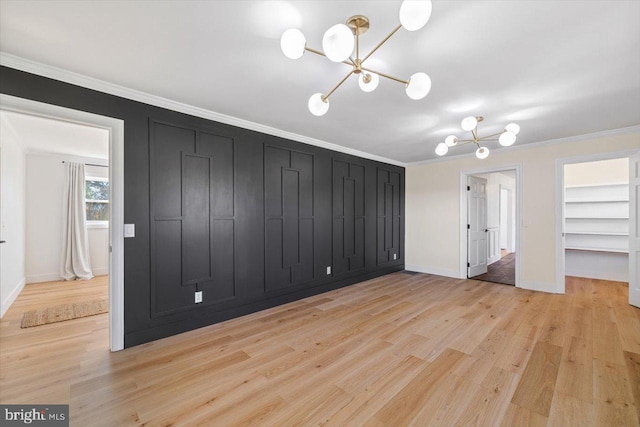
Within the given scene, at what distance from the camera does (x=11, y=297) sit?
3863mm

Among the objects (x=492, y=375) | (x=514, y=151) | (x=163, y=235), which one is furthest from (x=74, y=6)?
(x=514, y=151)

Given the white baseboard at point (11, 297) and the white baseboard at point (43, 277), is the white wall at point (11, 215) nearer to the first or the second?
the white baseboard at point (11, 297)

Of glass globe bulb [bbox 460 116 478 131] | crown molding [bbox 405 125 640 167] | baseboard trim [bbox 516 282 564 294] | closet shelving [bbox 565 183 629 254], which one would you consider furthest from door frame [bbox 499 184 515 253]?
glass globe bulb [bbox 460 116 478 131]

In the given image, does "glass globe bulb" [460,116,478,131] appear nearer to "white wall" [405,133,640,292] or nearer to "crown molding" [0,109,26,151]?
"white wall" [405,133,640,292]

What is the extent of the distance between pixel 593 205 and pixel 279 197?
628 cm

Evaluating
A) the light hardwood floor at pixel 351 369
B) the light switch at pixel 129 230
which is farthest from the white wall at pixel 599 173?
the light switch at pixel 129 230

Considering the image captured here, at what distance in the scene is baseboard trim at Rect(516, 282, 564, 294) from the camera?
14.2 feet

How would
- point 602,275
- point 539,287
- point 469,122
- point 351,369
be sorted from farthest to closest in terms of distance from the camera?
point 602,275, point 539,287, point 469,122, point 351,369

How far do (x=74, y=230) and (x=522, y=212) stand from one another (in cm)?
850

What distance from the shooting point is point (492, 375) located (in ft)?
7.04

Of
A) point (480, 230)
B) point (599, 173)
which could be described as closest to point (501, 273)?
point (480, 230)

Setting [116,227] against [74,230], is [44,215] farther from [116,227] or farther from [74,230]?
[116,227]

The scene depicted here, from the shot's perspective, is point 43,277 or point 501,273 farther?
point 501,273

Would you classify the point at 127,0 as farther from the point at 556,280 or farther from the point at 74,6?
the point at 556,280
